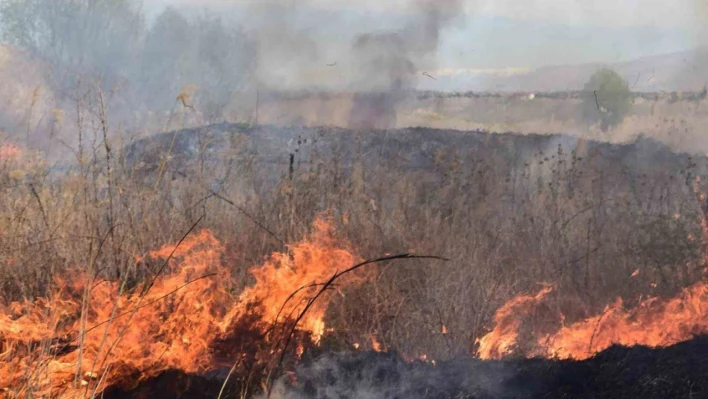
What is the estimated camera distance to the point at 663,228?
529cm

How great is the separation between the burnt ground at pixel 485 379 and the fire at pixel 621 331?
30 cm

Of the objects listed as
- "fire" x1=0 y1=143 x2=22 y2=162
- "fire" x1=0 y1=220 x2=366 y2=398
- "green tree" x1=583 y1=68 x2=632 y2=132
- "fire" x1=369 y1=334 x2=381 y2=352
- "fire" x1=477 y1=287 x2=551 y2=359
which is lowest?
"fire" x1=369 y1=334 x2=381 y2=352

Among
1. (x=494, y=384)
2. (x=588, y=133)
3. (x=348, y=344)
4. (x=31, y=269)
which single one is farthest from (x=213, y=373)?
(x=588, y=133)

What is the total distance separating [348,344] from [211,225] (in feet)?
6.60

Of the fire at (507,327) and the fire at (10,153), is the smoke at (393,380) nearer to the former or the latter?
the fire at (507,327)

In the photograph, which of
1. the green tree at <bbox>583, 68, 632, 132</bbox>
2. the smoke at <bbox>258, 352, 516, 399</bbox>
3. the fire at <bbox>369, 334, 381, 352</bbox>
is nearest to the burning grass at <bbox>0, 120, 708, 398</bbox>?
the fire at <bbox>369, 334, 381, 352</bbox>

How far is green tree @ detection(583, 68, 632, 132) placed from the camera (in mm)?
20094

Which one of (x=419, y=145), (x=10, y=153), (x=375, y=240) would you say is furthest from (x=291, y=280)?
(x=419, y=145)

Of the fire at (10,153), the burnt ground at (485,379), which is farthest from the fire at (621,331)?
the fire at (10,153)

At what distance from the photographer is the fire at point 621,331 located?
148 inches

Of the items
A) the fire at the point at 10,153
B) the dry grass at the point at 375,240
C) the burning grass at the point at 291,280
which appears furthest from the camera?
the fire at the point at 10,153

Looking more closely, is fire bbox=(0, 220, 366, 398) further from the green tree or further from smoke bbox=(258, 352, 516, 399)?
the green tree

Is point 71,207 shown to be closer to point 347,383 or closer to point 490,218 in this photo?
point 347,383

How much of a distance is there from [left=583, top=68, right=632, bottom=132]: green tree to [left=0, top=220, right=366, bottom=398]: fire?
718 inches
